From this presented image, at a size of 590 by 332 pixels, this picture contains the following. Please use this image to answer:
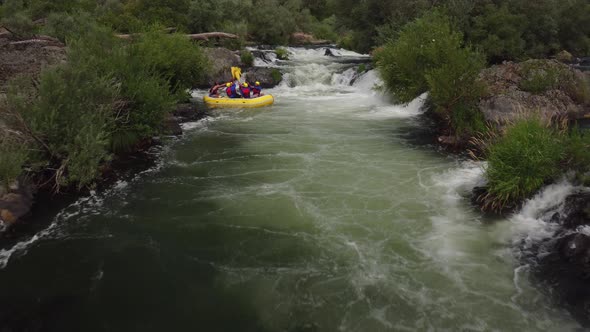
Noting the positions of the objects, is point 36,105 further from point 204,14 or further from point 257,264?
point 204,14

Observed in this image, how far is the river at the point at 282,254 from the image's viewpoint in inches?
225

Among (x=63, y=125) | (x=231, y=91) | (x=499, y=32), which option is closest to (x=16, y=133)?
(x=63, y=125)

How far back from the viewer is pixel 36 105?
28.2 ft

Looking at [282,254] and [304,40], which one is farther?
[304,40]

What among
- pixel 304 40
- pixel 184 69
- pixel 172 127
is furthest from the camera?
pixel 304 40

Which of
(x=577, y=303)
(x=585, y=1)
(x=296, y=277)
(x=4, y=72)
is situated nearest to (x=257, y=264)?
(x=296, y=277)

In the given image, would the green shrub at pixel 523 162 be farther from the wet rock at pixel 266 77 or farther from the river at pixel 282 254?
the wet rock at pixel 266 77

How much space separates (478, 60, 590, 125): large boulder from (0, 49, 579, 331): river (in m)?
3.17

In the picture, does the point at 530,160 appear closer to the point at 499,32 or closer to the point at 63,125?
the point at 63,125

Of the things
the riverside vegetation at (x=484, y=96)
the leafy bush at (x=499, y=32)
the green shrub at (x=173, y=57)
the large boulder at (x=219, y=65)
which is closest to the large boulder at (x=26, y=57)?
the green shrub at (x=173, y=57)

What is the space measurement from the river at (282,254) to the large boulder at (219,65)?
1178 cm

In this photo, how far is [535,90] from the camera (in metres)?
14.5

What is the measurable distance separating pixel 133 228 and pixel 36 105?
3.28 meters

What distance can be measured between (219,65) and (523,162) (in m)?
18.2
